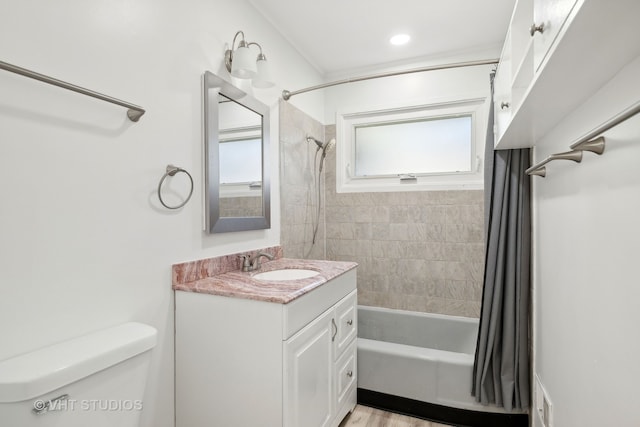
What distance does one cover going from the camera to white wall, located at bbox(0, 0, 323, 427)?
95cm

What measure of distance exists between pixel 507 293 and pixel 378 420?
107 cm

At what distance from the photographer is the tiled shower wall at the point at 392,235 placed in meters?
2.55

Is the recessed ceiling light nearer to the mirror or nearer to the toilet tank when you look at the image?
the mirror

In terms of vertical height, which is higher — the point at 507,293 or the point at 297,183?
the point at 297,183

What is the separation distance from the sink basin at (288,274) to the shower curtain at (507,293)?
1048 mm

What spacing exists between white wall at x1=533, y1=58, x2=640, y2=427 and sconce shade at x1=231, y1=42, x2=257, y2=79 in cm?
144

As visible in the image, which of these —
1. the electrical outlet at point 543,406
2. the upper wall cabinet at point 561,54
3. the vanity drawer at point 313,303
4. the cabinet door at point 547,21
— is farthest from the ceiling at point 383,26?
the electrical outlet at point 543,406

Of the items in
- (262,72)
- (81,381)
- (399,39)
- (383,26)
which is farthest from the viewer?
(399,39)

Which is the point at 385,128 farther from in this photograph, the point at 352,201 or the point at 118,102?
the point at 118,102

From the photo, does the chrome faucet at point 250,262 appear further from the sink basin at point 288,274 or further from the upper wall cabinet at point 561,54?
the upper wall cabinet at point 561,54

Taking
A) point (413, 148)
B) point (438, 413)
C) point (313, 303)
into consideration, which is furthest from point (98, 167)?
point (413, 148)

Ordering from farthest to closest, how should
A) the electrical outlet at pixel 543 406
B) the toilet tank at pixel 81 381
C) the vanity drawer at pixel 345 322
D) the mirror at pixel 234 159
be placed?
1. the vanity drawer at pixel 345 322
2. the mirror at pixel 234 159
3. the electrical outlet at pixel 543 406
4. the toilet tank at pixel 81 381

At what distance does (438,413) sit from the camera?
6.44 feet

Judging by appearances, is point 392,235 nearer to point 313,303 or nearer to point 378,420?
point 378,420
